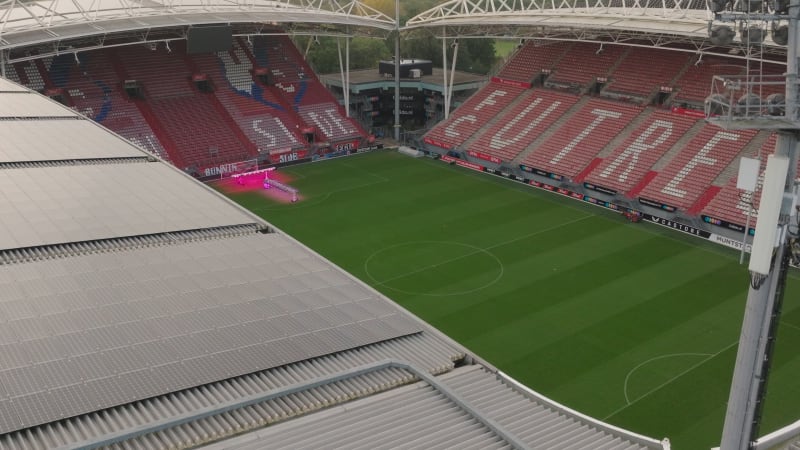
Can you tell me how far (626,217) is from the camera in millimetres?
44094

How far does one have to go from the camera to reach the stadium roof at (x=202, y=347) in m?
12.1

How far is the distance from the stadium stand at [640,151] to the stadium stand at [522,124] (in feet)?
21.8

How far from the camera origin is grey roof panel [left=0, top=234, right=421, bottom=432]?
41.9 feet

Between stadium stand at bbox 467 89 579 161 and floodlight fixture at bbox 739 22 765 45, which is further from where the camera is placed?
stadium stand at bbox 467 89 579 161

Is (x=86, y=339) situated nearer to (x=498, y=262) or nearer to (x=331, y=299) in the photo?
(x=331, y=299)

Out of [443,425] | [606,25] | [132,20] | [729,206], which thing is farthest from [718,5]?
[132,20]

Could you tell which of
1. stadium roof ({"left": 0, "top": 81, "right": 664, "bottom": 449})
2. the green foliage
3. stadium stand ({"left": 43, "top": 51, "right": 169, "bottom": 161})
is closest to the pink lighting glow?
stadium stand ({"left": 43, "top": 51, "right": 169, "bottom": 161})

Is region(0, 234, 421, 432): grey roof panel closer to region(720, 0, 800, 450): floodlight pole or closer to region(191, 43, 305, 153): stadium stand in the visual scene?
region(720, 0, 800, 450): floodlight pole

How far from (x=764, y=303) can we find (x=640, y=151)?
37861mm

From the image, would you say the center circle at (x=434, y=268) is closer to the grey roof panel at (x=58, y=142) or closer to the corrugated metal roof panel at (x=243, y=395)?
the grey roof panel at (x=58, y=142)

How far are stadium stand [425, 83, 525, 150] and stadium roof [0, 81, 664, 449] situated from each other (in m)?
39.1

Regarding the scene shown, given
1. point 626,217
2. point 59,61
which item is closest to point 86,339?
point 626,217

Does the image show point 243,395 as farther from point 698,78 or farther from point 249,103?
point 249,103

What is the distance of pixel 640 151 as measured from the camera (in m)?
49.0
